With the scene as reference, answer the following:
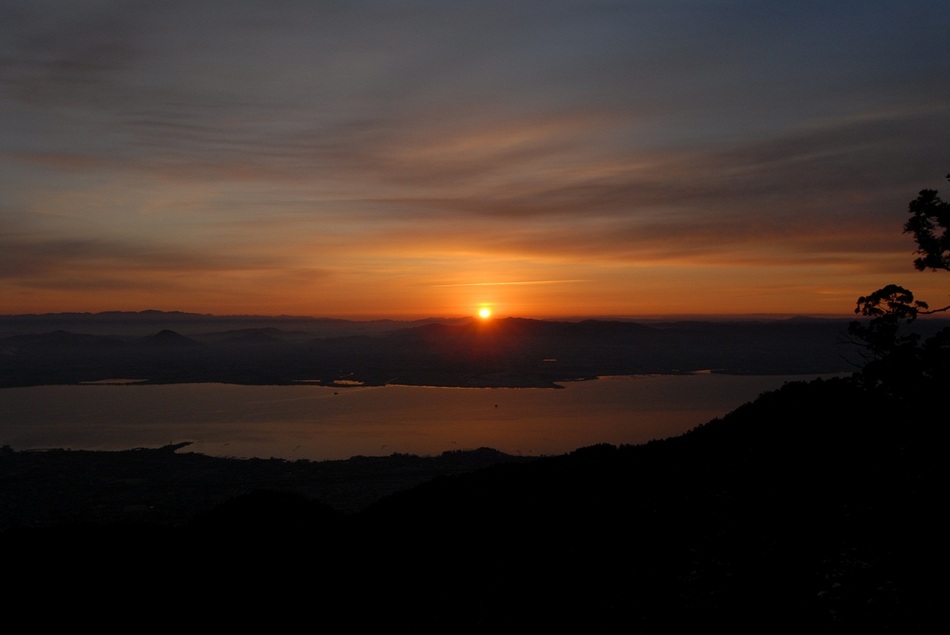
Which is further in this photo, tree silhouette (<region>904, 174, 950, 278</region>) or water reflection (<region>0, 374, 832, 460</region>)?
water reflection (<region>0, 374, 832, 460</region>)

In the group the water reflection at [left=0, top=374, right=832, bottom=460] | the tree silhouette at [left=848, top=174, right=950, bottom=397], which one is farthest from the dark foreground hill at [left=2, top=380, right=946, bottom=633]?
the water reflection at [left=0, top=374, right=832, bottom=460]

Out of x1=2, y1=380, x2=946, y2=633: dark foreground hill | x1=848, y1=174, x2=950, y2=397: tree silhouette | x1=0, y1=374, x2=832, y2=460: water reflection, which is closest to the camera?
x1=2, y1=380, x2=946, y2=633: dark foreground hill

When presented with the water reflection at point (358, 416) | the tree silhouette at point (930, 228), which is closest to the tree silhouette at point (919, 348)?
the tree silhouette at point (930, 228)

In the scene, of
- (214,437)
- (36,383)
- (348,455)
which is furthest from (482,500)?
(36,383)

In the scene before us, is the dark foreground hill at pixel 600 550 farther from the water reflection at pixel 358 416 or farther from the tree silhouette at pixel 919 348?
the water reflection at pixel 358 416

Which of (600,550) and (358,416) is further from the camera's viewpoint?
(358,416)

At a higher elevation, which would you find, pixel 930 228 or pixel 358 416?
pixel 930 228

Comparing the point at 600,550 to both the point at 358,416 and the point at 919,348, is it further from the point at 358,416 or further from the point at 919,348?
the point at 358,416

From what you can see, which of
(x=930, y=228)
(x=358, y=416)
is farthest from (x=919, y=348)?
(x=358, y=416)

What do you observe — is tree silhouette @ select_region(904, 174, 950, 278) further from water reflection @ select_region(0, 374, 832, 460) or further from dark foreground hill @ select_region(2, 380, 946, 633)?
water reflection @ select_region(0, 374, 832, 460)
